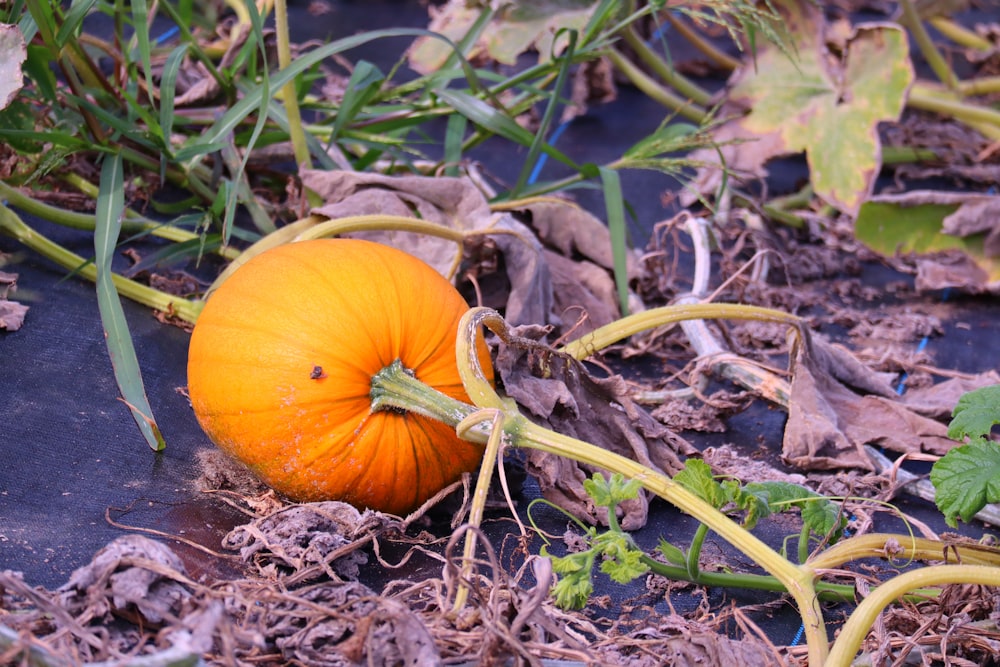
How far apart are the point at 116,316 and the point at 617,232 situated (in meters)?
1.04

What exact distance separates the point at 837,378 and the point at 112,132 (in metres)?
1.65

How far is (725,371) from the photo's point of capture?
194 cm

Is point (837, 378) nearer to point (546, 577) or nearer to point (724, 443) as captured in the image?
point (724, 443)

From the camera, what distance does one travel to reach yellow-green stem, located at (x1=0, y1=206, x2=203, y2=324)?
6.10ft

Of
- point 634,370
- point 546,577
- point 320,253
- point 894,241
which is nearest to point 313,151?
point 320,253

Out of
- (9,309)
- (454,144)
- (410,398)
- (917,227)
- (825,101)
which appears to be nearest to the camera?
(410,398)

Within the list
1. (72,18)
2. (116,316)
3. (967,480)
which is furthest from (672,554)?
(72,18)

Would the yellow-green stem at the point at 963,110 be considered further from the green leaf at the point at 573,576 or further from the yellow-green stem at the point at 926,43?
the green leaf at the point at 573,576

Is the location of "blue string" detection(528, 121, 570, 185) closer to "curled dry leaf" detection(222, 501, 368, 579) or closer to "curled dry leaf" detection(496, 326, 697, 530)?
"curled dry leaf" detection(496, 326, 697, 530)

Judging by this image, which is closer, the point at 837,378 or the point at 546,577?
the point at 546,577

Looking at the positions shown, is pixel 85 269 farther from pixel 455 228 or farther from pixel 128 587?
pixel 128 587

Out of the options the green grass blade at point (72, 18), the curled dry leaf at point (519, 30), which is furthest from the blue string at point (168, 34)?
the green grass blade at point (72, 18)

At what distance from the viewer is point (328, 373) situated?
4.45ft

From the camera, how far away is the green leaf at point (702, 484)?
3.97 ft
